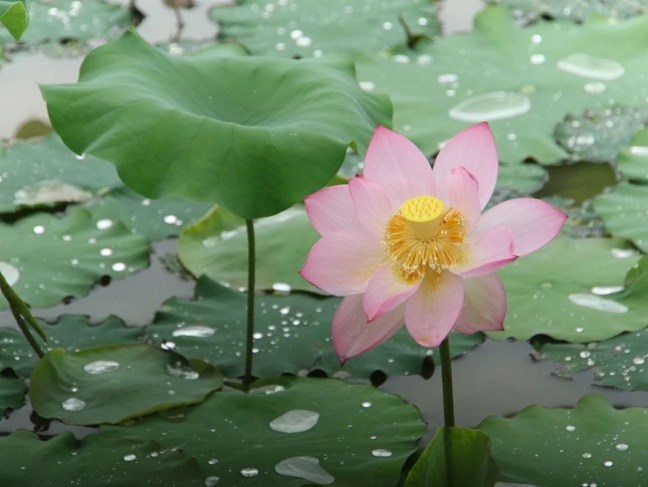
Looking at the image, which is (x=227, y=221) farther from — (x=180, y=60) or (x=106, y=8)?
(x=106, y=8)

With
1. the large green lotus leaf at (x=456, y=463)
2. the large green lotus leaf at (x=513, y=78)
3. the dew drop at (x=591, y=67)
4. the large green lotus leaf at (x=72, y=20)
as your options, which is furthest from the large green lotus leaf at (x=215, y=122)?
the large green lotus leaf at (x=72, y=20)

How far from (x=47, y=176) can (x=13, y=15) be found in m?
0.83

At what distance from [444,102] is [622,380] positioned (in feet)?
2.93

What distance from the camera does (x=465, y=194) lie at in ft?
3.49

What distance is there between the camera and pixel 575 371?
4.77 ft

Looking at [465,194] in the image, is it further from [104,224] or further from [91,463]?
[104,224]

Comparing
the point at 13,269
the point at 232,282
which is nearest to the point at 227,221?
the point at 232,282

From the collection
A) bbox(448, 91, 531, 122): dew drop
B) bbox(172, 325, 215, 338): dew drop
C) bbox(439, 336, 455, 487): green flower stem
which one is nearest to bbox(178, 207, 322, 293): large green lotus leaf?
bbox(172, 325, 215, 338): dew drop

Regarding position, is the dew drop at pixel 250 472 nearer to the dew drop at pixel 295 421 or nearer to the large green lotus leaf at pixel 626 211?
the dew drop at pixel 295 421

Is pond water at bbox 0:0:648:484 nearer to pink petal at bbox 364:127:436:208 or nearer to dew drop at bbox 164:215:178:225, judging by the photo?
dew drop at bbox 164:215:178:225

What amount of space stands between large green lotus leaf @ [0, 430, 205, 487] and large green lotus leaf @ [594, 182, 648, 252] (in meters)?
0.85

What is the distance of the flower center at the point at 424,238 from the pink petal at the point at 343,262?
2 centimetres

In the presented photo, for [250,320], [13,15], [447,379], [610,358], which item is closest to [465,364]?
[610,358]

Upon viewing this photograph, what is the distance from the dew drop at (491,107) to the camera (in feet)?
6.91
